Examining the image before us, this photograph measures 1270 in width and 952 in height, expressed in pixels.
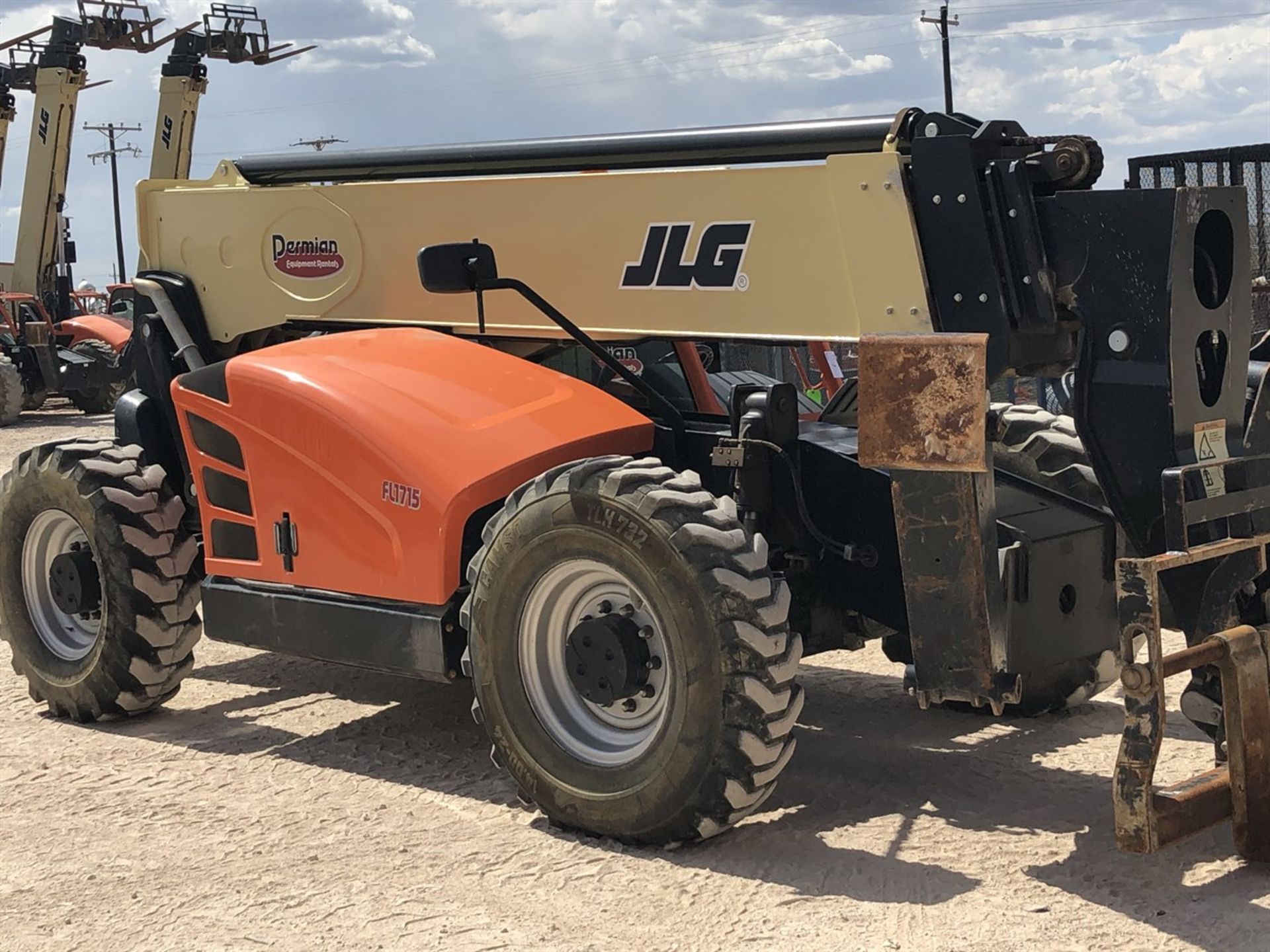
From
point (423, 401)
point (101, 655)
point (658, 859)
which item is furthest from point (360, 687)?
point (658, 859)

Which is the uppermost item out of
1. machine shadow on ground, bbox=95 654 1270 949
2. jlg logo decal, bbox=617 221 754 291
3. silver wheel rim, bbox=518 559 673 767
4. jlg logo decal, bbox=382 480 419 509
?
jlg logo decal, bbox=617 221 754 291

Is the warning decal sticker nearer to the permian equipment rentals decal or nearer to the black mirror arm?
the black mirror arm

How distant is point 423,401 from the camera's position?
5879 millimetres

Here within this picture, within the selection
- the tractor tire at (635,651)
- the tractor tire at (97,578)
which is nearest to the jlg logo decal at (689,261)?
the tractor tire at (635,651)

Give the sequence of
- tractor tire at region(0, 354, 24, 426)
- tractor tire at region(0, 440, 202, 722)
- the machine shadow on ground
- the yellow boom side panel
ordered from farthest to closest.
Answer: tractor tire at region(0, 354, 24, 426) → tractor tire at region(0, 440, 202, 722) → the yellow boom side panel → the machine shadow on ground

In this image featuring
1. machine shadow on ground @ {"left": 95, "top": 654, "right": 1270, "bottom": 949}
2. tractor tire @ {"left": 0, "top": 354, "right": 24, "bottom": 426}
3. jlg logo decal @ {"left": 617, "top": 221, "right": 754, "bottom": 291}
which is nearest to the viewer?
machine shadow on ground @ {"left": 95, "top": 654, "right": 1270, "bottom": 949}

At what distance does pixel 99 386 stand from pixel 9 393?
139cm

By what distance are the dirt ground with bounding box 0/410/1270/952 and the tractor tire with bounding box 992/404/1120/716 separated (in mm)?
134

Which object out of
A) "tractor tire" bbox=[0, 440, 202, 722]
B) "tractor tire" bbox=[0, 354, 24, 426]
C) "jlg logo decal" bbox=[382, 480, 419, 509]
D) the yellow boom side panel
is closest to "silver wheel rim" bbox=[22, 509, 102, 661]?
"tractor tire" bbox=[0, 440, 202, 722]

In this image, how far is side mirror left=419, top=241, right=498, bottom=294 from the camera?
5.93 metres

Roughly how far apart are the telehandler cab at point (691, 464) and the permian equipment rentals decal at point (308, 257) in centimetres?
1

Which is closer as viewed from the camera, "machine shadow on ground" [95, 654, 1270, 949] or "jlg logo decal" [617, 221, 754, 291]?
"machine shadow on ground" [95, 654, 1270, 949]

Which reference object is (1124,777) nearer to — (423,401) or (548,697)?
(548,697)

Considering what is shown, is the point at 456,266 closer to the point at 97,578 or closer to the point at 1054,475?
the point at 97,578
